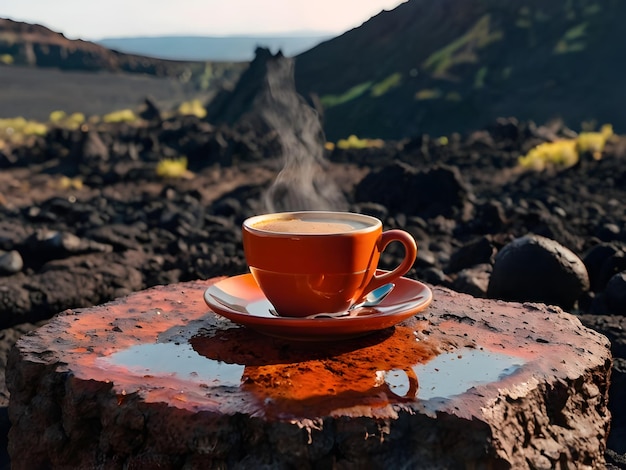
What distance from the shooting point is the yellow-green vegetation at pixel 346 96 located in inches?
965

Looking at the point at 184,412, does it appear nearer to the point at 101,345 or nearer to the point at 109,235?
the point at 101,345

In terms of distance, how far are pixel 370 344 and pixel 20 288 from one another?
133 inches

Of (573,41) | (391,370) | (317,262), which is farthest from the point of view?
(573,41)

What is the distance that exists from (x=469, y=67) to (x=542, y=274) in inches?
836

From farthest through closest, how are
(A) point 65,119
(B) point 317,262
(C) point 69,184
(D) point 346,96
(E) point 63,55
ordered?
(E) point 63,55 < (A) point 65,119 < (D) point 346,96 < (C) point 69,184 < (B) point 317,262

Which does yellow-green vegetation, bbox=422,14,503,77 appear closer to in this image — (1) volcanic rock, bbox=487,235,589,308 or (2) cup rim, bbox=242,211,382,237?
(1) volcanic rock, bbox=487,235,589,308

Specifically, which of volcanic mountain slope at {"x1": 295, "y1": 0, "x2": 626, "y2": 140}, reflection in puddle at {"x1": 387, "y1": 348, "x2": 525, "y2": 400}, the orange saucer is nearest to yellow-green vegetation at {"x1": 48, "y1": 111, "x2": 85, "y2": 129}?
volcanic mountain slope at {"x1": 295, "y1": 0, "x2": 626, "y2": 140}

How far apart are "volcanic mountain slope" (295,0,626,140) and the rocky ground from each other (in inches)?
263

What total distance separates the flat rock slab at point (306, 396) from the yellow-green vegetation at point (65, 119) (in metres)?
20.8

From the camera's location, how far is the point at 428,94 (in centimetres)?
2270

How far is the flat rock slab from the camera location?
5.53 ft

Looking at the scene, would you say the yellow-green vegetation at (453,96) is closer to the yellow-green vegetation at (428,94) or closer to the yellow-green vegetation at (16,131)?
the yellow-green vegetation at (428,94)

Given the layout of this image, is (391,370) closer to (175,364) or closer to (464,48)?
(175,364)

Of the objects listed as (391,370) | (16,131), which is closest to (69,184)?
(16,131)
